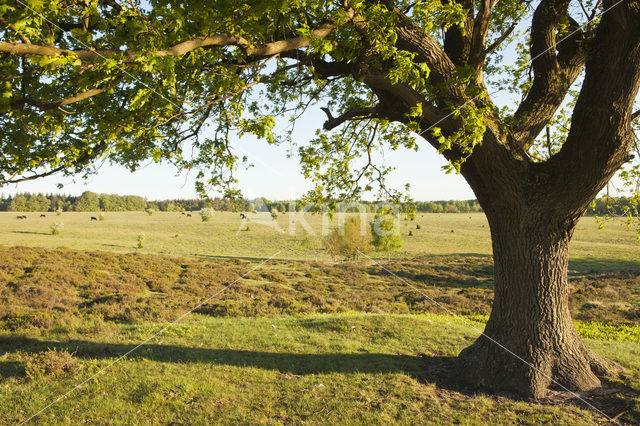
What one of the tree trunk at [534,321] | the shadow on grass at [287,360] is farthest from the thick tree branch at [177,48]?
the shadow on grass at [287,360]

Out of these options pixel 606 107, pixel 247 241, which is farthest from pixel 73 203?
pixel 606 107

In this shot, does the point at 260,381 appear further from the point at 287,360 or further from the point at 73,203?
the point at 73,203

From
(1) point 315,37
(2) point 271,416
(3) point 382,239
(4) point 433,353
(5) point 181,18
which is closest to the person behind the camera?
(5) point 181,18

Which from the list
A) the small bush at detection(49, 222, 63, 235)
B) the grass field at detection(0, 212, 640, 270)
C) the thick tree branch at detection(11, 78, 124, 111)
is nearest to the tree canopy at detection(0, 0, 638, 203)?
the thick tree branch at detection(11, 78, 124, 111)

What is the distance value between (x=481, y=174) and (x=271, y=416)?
5131 mm

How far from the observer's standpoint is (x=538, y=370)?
20.0ft

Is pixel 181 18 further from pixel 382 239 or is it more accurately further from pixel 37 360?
pixel 382 239

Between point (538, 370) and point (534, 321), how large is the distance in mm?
796

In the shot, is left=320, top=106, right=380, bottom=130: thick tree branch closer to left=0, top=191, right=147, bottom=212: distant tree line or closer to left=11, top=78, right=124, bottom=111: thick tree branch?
left=11, top=78, right=124, bottom=111: thick tree branch

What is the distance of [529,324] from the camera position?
622 cm

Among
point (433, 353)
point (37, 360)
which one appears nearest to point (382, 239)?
point (433, 353)

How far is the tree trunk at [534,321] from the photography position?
608 cm

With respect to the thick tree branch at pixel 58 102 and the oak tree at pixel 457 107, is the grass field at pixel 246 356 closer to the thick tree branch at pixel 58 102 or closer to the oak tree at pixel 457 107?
the oak tree at pixel 457 107

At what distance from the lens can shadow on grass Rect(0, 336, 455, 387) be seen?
7.04 metres
